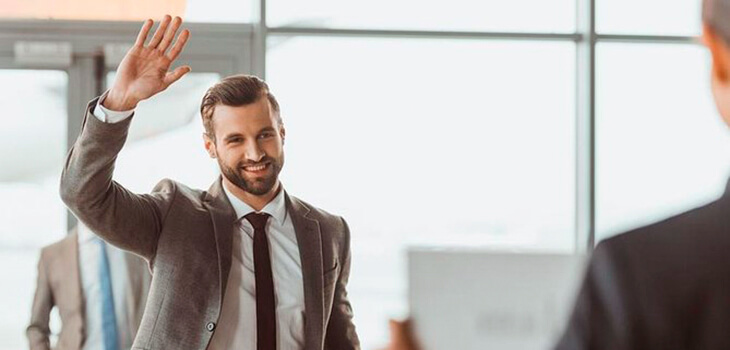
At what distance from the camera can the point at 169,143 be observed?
6230 millimetres

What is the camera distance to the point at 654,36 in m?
6.54

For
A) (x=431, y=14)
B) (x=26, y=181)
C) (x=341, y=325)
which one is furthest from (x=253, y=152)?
(x=431, y=14)

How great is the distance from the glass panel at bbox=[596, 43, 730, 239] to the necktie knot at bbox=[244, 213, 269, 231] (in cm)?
351

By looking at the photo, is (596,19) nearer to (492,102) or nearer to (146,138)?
(492,102)

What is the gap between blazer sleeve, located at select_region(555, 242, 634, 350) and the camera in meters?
0.84

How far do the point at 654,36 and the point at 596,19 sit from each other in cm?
33

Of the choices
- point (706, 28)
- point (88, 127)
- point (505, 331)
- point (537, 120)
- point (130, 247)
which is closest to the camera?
point (706, 28)

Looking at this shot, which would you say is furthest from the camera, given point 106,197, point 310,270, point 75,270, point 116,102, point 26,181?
point 26,181

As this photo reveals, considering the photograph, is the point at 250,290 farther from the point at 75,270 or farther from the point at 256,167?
the point at 75,270

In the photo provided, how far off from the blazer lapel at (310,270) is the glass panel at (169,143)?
2792 mm

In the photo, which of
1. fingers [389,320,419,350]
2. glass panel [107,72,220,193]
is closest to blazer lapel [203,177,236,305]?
fingers [389,320,419,350]

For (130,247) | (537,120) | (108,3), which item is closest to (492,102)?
(537,120)

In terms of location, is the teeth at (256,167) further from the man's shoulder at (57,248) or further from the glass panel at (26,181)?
the glass panel at (26,181)

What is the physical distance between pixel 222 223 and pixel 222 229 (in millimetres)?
23
